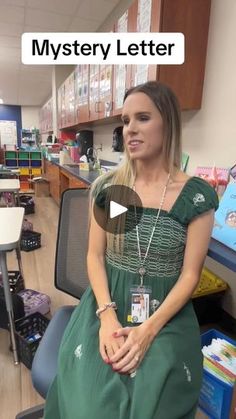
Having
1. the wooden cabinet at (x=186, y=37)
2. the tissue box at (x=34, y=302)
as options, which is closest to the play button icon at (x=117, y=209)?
the wooden cabinet at (x=186, y=37)

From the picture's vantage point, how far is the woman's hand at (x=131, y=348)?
721mm

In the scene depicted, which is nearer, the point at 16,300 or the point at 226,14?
the point at 226,14

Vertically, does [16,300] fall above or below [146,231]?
below

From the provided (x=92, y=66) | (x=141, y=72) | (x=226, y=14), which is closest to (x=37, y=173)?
(x=92, y=66)

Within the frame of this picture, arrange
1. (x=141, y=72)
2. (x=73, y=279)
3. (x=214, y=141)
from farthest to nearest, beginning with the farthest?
(x=141, y=72) → (x=214, y=141) → (x=73, y=279)

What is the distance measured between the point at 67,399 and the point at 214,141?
153cm

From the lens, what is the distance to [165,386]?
678mm

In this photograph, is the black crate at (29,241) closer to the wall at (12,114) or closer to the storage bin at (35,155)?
the storage bin at (35,155)

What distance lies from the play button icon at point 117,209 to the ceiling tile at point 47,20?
11.6 ft

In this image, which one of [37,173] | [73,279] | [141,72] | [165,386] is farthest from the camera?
[37,173]

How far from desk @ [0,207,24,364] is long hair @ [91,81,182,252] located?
1.58 ft

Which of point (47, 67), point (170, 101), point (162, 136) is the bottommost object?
point (162, 136)

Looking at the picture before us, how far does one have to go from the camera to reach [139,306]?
88 centimetres

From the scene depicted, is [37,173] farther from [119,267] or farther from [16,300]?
[119,267]
